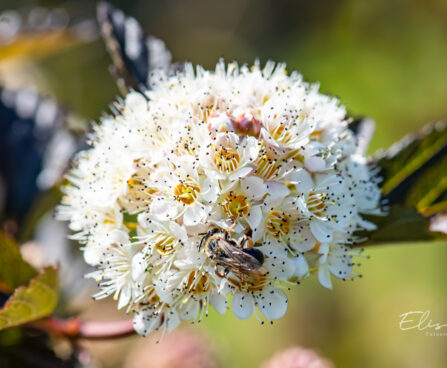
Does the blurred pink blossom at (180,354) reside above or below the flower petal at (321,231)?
below

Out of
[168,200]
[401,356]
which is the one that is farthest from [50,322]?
[401,356]

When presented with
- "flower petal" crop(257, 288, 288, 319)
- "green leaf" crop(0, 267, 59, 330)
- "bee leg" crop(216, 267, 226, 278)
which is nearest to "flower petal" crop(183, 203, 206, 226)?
"bee leg" crop(216, 267, 226, 278)

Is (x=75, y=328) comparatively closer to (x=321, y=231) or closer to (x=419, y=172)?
(x=321, y=231)

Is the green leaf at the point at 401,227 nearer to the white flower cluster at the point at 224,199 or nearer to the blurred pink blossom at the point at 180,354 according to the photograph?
the white flower cluster at the point at 224,199

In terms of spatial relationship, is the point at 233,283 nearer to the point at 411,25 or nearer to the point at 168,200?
the point at 168,200

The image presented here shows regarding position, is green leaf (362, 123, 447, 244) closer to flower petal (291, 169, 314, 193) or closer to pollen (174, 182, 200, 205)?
flower petal (291, 169, 314, 193)

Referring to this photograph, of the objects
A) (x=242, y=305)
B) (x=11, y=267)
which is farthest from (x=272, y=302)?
(x=11, y=267)

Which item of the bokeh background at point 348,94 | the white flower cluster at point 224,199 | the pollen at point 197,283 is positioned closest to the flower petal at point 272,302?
the white flower cluster at point 224,199
